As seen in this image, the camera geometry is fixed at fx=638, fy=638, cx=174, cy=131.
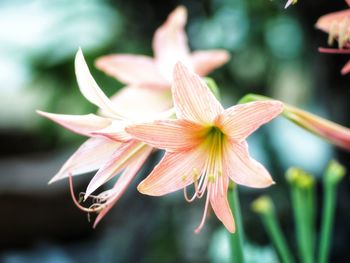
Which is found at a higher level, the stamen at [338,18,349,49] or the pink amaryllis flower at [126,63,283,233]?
the stamen at [338,18,349,49]

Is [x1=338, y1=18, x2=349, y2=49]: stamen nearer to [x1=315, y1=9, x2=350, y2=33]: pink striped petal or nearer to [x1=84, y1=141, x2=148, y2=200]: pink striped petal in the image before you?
[x1=315, y1=9, x2=350, y2=33]: pink striped petal

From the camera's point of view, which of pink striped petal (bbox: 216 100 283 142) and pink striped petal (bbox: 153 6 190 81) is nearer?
pink striped petal (bbox: 216 100 283 142)

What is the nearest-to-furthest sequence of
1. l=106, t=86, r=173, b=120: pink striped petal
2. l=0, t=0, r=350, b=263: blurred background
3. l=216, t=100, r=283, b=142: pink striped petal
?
l=216, t=100, r=283, b=142: pink striped petal
l=106, t=86, r=173, b=120: pink striped petal
l=0, t=0, r=350, b=263: blurred background

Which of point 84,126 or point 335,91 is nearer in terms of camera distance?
point 84,126

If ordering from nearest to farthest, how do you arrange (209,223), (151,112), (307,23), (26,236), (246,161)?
(246,161)
(151,112)
(307,23)
(209,223)
(26,236)

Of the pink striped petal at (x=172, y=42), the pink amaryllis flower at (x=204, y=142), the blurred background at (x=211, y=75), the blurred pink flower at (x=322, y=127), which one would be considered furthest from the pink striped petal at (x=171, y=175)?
the blurred background at (x=211, y=75)

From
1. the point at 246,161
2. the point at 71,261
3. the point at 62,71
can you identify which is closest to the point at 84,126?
the point at 246,161

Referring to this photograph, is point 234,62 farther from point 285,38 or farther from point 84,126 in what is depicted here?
point 84,126

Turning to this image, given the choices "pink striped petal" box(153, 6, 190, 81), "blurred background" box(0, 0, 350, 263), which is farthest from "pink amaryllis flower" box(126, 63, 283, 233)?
"blurred background" box(0, 0, 350, 263)
